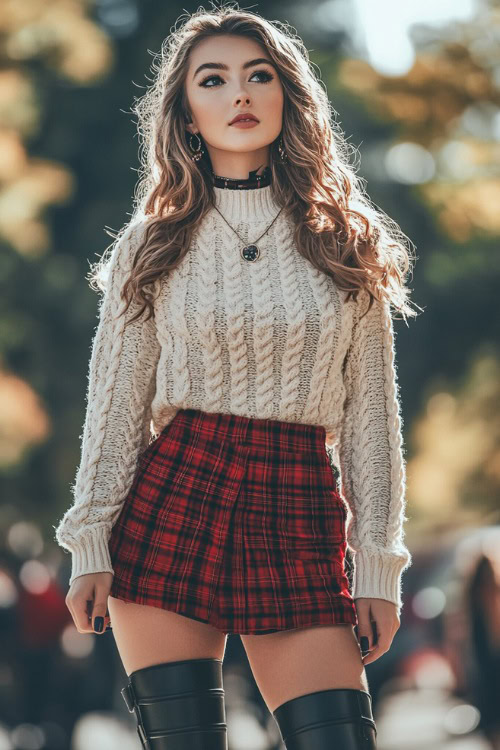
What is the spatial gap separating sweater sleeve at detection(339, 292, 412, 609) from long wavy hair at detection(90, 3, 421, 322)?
117 millimetres

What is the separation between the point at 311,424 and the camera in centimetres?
336

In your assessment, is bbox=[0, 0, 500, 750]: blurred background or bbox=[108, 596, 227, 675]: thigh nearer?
bbox=[108, 596, 227, 675]: thigh

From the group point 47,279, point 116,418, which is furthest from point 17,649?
point 116,418

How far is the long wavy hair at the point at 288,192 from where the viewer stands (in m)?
3.41

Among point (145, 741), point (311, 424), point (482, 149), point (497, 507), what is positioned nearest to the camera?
point (145, 741)

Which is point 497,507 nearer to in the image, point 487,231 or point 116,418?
point 487,231

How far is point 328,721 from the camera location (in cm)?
301

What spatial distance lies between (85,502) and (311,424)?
23.3 inches

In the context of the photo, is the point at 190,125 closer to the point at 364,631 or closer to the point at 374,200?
the point at 364,631

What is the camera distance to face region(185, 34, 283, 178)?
3469 millimetres

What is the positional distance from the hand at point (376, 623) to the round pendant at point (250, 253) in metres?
0.90

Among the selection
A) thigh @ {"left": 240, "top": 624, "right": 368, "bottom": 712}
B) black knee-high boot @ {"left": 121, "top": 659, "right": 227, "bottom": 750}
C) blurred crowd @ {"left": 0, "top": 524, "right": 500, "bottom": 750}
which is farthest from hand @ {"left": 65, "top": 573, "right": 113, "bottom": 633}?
blurred crowd @ {"left": 0, "top": 524, "right": 500, "bottom": 750}

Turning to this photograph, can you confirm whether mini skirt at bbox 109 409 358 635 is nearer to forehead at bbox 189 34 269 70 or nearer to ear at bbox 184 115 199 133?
ear at bbox 184 115 199 133

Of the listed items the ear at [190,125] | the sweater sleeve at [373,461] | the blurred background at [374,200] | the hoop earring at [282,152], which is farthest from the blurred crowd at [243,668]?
the ear at [190,125]
